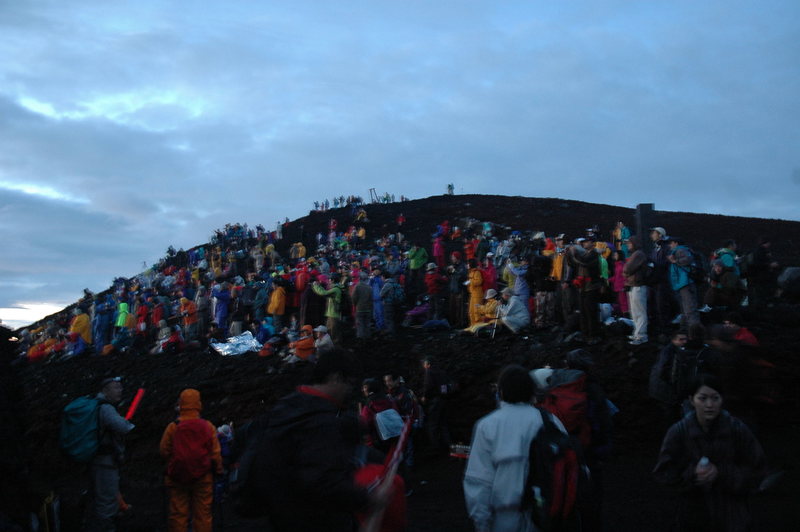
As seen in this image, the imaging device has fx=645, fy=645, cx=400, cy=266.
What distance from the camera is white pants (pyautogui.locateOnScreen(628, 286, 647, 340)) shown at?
10969 millimetres

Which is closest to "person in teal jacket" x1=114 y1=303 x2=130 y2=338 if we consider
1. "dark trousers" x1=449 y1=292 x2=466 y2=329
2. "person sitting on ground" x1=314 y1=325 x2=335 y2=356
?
"person sitting on ground" x1=314 y1=325 x2=335 y2=356

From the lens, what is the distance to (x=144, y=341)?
23297 mm

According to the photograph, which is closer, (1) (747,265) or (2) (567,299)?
(1) (747,265)

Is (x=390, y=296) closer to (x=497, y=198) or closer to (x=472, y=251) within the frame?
(x=472, y=251)

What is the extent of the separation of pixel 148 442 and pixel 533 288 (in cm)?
986

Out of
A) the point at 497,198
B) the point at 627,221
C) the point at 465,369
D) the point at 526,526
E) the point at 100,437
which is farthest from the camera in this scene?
the point at 497,198

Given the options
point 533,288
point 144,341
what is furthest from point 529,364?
point 144,341

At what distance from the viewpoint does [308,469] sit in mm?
2734

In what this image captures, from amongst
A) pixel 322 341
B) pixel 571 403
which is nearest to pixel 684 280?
pixel 571 403

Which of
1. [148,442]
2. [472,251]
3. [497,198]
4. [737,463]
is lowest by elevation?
[148,442]

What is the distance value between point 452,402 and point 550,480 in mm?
8672

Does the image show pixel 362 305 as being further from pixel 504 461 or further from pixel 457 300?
pixel 504 461

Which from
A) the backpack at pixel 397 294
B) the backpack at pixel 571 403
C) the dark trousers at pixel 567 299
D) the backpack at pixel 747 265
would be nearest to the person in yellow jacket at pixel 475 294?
the dark trousers at pixel 567 299

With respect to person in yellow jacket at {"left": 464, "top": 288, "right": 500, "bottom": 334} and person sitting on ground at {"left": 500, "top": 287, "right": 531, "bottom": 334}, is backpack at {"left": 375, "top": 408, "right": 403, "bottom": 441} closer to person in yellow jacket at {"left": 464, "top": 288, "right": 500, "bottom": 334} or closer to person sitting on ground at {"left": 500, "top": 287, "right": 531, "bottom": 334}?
person sitting on ground at {"left": 500, "top": 287, "right": 531, "bottom": 334}
